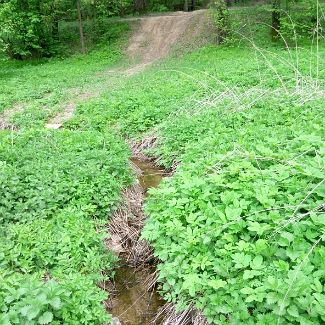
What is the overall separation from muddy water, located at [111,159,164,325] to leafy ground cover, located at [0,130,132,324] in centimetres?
27

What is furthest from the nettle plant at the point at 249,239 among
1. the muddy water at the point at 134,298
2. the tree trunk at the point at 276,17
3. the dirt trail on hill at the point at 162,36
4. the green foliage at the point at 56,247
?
the tree trunk at the point at 276,17

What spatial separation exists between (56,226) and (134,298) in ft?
4.20

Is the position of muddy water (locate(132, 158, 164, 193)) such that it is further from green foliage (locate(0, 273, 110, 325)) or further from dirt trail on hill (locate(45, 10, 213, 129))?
dirt trail on hill (locate(45, 10, 213, 129))

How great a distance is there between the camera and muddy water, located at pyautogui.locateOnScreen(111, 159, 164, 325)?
3.69m

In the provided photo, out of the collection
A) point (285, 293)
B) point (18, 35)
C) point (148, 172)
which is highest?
point (18, 35)

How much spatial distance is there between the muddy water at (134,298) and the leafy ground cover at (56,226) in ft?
0.90

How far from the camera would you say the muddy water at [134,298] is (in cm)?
369

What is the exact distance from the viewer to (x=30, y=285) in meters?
3.02

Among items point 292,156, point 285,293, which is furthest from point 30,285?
point 292,156

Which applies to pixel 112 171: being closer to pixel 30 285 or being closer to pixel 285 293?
pixel 30 285

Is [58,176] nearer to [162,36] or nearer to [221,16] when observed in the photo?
[221,16]

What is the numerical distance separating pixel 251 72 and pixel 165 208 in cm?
783

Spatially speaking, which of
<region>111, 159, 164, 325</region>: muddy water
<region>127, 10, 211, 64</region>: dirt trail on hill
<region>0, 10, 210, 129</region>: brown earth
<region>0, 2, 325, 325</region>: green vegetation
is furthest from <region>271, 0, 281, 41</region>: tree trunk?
<region>111, 159, 164, 325</region>: muddy water

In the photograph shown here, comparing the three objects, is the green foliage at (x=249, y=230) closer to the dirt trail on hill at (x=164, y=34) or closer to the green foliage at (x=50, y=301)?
the green foliage at (x=50, y=301)
